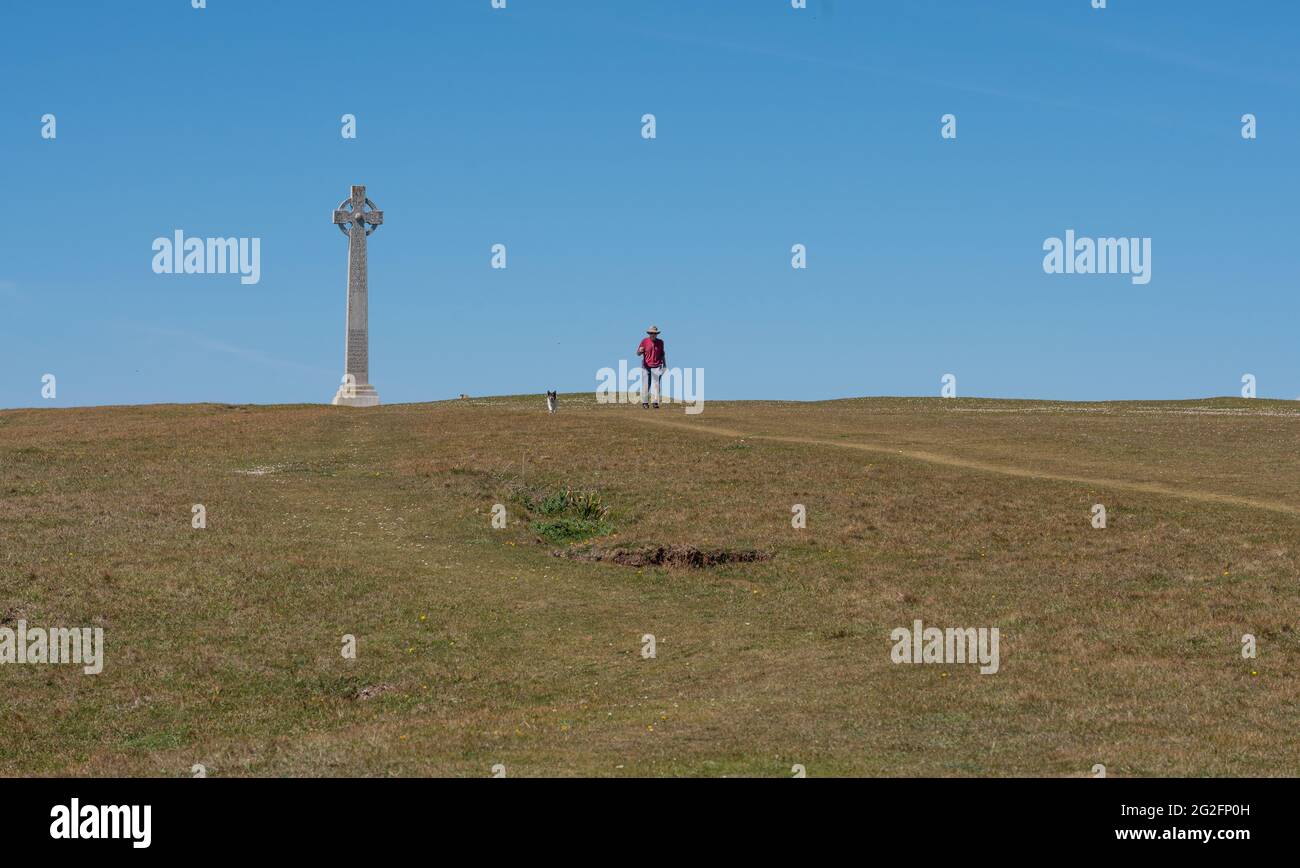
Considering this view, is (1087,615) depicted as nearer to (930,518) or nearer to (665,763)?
(930,518)

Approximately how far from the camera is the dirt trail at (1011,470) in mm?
36562

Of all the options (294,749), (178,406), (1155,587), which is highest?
(178,406)

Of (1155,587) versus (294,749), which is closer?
(294,749)

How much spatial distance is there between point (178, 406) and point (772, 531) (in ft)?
150

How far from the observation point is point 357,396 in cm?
7438

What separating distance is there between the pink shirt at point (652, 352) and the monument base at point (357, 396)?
2035cm

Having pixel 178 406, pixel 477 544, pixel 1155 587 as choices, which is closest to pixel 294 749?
pixel 477 544

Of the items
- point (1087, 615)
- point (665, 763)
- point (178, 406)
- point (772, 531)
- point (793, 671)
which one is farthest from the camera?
point (178, 406)
